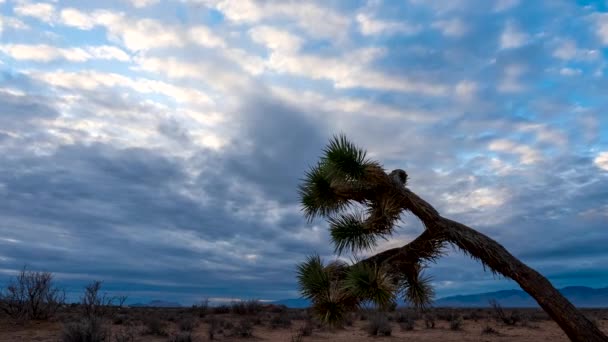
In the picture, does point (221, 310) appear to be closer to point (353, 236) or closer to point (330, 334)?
point (330, 334)

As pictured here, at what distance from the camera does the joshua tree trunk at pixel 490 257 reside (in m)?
8.91

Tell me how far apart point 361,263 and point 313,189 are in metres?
2.01

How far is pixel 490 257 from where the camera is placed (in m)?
9.39

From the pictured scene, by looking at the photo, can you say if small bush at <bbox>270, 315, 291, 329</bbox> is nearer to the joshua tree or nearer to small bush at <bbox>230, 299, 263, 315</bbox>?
small bush at <bbox>230, 299, 263, 315</bbox>

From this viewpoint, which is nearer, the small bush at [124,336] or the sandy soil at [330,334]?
the small bush at [124,336]

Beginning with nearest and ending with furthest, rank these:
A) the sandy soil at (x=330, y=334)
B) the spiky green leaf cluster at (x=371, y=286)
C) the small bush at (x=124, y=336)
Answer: the spiky green leaf cluster at (x=371, y=286), the small bush at (x=124, y=336), the sandy soil at (x=330, y=334)

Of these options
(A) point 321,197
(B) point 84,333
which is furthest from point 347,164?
(B) point 84,333

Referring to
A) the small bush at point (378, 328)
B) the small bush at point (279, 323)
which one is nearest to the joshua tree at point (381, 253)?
the small bush at point (378, 328)

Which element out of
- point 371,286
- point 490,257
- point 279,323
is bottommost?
point 279,323

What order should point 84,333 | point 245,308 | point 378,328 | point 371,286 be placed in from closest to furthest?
point 371,286
point 84,333
point 378,328
point 245,308

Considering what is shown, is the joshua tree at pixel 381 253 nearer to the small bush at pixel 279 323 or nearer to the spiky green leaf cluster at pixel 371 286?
the spiky green leaf cluster at pixel 371 286

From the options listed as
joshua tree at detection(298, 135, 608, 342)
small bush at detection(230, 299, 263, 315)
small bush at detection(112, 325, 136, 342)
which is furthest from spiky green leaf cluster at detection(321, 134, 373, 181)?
small bush at detection(230, 299, 263, 315)

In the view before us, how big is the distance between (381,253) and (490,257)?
6.98 ft

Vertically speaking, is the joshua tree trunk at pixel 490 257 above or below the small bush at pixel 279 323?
above
